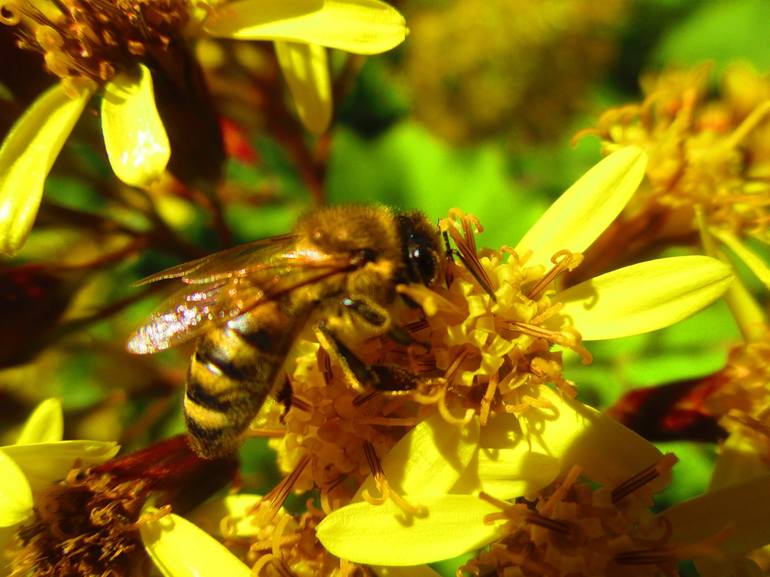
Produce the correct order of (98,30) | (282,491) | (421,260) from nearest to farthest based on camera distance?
(421,260)
(282,491)
(98,30)

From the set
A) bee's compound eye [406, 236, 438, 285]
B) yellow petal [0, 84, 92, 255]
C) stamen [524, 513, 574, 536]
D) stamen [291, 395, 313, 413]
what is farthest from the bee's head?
yellow petal [0, 84, 92, 255]

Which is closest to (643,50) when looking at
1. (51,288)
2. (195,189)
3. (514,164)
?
(514,164)

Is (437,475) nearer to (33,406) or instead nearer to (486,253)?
(486,253)

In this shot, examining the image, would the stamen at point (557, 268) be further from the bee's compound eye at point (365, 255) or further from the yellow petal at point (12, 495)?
the yellow petal at point (12, 495)

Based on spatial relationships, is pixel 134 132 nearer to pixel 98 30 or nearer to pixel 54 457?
pixel 98 30

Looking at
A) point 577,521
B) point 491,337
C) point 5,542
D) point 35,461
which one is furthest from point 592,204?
point 5,542

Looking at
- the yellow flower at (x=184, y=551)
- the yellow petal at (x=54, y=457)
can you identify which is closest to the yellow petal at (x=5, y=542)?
the yellow petal at (x=54, y=457)
